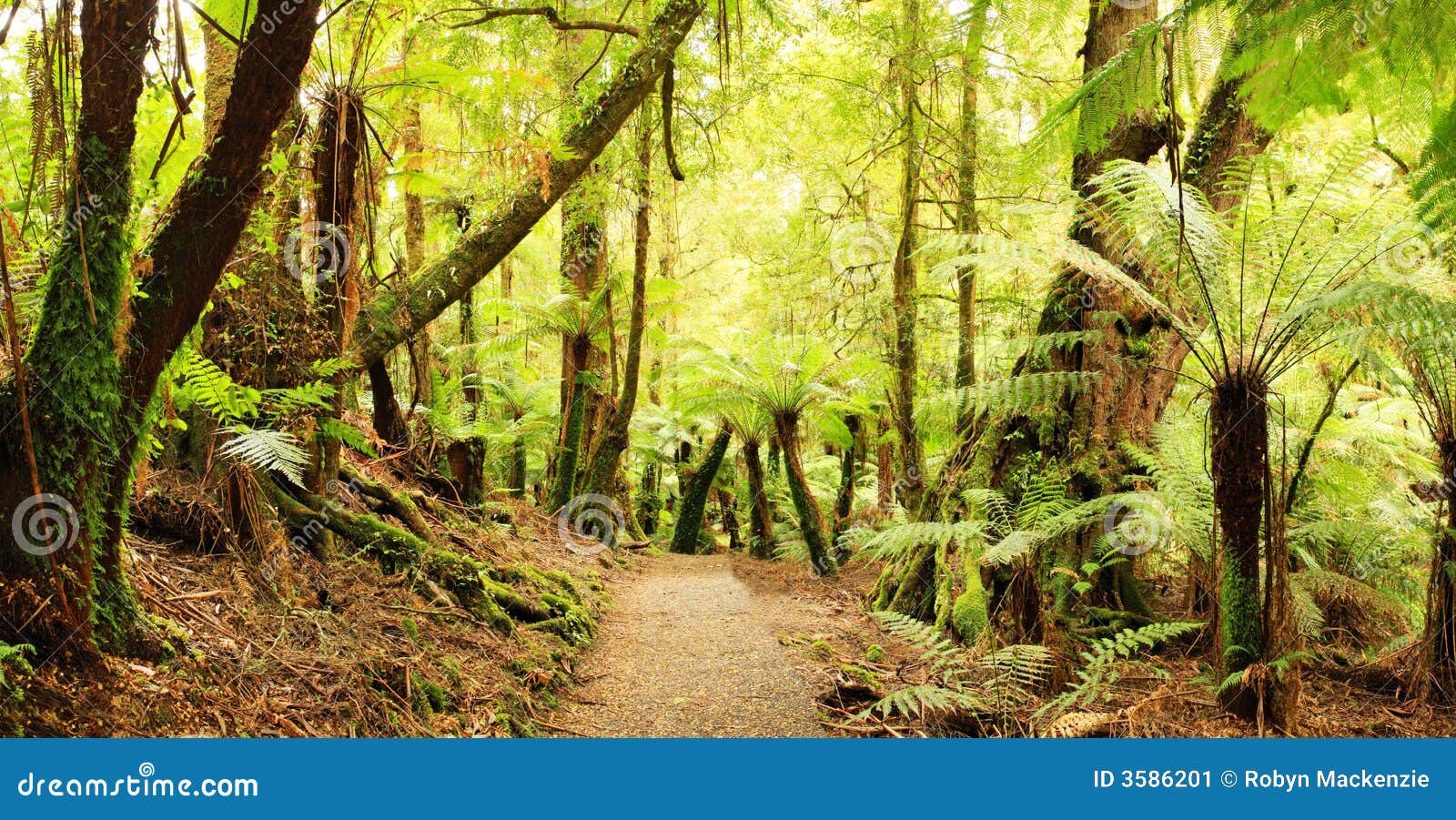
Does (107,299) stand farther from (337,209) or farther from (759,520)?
(759,520)

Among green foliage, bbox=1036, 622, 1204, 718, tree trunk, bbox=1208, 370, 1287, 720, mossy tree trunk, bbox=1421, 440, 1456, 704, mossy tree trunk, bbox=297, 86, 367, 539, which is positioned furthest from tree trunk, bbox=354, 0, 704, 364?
mossy tree trunk, bbox=1421, 440, 1456, 704

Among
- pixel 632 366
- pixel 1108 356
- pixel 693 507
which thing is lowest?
pixel 693 507

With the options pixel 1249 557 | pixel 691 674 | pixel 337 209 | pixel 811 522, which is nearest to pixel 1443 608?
pixel 1249 557

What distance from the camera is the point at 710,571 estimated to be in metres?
7.75

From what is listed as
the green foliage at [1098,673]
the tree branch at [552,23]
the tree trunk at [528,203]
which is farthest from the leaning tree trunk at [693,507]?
the green foliage at [1098,673]

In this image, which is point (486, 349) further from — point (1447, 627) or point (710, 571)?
point (1447, 627)

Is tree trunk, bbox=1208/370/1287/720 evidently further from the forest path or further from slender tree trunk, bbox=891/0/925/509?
slender tree trunk, bbox=891/0/925/509

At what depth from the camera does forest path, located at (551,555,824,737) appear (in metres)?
3.29

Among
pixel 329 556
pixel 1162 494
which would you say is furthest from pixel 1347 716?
pixel 329 556

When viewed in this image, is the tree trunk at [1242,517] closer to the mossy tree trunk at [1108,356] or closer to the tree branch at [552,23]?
the mossy tree trunk at [1108,356]

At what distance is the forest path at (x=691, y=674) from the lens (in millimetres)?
3295

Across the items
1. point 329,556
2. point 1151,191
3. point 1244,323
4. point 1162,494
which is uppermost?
point 1151,191

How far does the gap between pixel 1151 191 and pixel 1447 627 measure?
7.67 feet

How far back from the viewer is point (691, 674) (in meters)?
4.00
